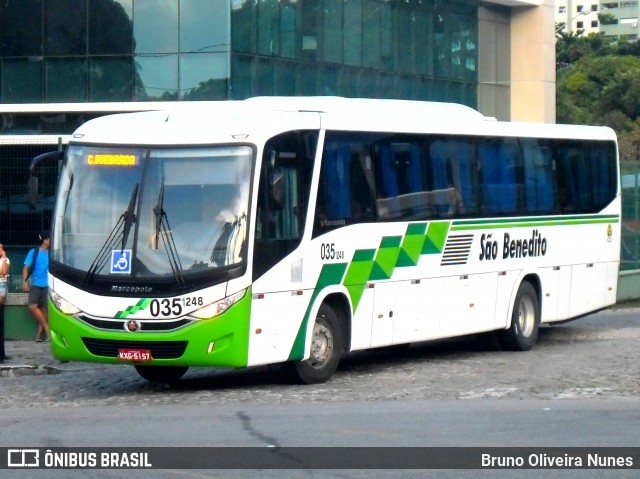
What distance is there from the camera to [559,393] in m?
13.2

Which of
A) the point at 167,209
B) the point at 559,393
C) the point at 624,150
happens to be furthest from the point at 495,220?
the point at 624,150

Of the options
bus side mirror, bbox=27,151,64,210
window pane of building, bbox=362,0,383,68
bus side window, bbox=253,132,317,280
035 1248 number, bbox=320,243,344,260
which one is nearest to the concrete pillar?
window pane of building, bbox=362,0,383,68

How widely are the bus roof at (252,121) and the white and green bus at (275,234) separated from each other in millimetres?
23

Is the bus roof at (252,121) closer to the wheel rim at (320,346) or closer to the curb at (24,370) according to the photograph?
the wheel rim at (320,346)

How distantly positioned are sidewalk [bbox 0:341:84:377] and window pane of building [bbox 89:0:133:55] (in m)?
12.8

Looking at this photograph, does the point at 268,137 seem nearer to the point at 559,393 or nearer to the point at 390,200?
the point at 390,200

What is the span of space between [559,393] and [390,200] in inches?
134

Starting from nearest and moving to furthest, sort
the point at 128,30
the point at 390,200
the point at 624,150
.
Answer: the point at 390,200
the point at 128,30
the point at 624,150

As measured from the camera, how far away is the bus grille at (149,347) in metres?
13.0

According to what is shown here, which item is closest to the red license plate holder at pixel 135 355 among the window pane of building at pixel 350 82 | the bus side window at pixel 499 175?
the bus side window at pixel 499 175

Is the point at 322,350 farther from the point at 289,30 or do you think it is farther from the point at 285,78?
the point at 289,30

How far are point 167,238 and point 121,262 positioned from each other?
21.1 inches

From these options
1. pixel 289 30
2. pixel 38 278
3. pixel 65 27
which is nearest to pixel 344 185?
pixel 38 278

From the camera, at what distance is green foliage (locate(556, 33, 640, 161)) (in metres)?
69.1
